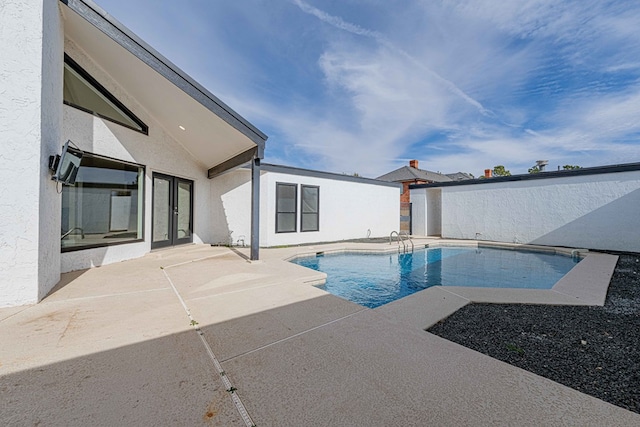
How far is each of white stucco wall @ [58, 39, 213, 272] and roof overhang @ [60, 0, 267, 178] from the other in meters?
0.19

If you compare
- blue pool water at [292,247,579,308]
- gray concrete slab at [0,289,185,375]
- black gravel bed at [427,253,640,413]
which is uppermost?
gray concrete slab at [0,289,185,375]

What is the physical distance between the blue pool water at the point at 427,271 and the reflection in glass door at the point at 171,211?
12.8 ft

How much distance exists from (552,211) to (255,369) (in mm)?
13391

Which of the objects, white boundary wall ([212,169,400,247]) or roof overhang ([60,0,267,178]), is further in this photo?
white boundary wall ([212,169,400,247])

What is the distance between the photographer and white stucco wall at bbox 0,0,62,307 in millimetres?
3332

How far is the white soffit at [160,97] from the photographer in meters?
4.77

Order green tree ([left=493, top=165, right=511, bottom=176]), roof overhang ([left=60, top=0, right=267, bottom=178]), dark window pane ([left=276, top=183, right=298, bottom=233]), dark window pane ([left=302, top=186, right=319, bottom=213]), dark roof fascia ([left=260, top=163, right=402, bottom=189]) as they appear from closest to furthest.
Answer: roof overhang ([left=60, top=0, right=267, bottom=178]), dark roof fascia ([left=260, top=163, right=402, bottom=189]), dark window pane ([left=276, top=183, right=298, bottom=233]), dark window pane ([left=302, top=186, right=319, bottom=213]), green tree ([left=493, top=165, right=511, bottom=176])

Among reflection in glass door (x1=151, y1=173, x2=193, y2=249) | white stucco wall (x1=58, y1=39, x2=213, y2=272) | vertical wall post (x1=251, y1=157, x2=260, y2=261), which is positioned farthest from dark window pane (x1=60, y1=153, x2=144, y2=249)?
vertical wall post (x1=251, y1=157, x2=260, y2=261)

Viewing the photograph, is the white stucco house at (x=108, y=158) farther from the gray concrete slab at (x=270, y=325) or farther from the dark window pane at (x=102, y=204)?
the gray concrete slab at (x=270, y=325)

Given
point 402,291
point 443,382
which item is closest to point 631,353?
point 443,382

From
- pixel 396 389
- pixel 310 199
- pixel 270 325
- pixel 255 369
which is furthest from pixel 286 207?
pixel 396 389

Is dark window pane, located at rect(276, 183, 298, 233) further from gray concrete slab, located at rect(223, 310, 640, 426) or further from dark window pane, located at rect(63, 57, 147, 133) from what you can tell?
gray concrete slab, located at rect(223, 310, 640, 426)

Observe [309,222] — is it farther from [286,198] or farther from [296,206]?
[286,198]

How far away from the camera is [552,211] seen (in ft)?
35.8
